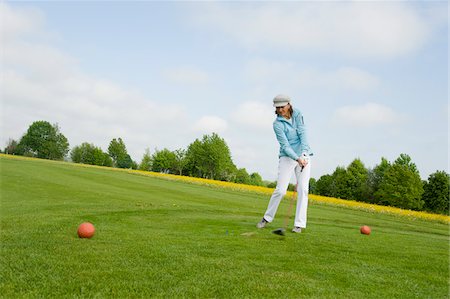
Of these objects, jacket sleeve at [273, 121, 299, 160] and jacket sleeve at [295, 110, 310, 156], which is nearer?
jacket sleeve at [273, 121, 299, 160]

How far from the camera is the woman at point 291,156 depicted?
302 inches

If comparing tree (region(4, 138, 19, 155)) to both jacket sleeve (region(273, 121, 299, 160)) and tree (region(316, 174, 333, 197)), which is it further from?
jacket sleeve (region(273, 121, 299, 160))

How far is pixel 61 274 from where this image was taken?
407 centimetres

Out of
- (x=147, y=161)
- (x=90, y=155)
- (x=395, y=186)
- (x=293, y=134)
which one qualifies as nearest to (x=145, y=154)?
(x=147, y=161)

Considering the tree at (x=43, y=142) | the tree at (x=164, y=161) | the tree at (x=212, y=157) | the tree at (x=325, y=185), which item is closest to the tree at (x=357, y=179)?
the tree at (x=325, y=185)

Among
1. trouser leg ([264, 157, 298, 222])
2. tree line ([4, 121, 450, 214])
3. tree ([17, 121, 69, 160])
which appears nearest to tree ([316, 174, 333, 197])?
tree line ([4, 121, 450, 214])

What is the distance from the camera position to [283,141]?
7.73m

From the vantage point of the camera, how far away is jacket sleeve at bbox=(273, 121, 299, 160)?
7.57 m

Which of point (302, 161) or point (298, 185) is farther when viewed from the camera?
point (298, 185)

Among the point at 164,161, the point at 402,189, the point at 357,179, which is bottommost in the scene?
the point at 402,189

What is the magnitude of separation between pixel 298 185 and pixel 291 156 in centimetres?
65

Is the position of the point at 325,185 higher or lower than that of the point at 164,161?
lower

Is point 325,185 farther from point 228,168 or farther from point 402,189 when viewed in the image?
point 402,189

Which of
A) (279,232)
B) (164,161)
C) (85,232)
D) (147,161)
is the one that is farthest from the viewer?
A: (147,161)
